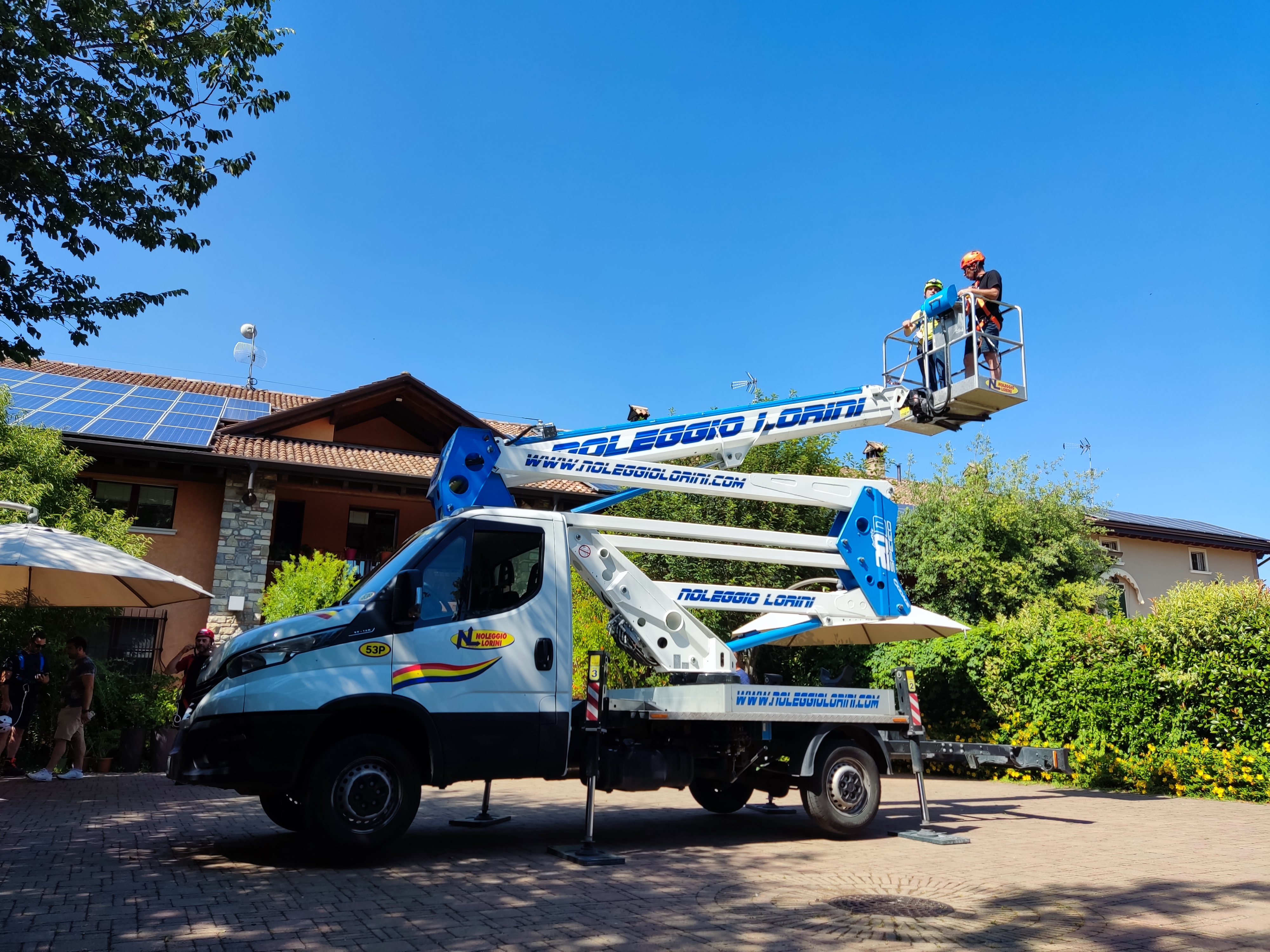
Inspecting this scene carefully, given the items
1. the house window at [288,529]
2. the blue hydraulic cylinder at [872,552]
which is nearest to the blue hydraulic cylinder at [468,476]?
the blue hydraulic cylinder at [872,552]

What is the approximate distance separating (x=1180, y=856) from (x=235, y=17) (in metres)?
11.3

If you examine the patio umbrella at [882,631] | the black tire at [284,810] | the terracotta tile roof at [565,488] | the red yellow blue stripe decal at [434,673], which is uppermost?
the terracotta tile roof at [565,488]

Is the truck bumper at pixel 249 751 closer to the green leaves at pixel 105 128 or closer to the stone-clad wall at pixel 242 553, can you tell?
the green leaves at pixel 105 128

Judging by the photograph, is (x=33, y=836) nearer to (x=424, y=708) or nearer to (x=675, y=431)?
(x=424, y=708)

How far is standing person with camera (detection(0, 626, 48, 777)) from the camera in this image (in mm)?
11109

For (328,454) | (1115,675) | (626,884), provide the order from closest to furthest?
(626,884), (1115,675), (328,454)

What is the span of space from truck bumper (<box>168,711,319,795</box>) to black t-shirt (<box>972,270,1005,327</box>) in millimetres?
7433

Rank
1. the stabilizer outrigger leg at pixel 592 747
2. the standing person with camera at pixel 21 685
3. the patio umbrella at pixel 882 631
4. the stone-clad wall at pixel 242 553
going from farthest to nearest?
the stone-clad wall at pixel 242 553, the patio umbrella at pixel 882 631, the standing person with camera at pixel 21 685, the stabilizer outrigger leg at pixel 592 747

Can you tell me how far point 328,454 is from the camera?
2077 centimetres

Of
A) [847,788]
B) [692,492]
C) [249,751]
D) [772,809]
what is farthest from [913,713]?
[249,751]

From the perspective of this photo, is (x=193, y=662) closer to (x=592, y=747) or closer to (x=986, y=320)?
(x=592, y=747)

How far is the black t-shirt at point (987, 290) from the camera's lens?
31.0 feet

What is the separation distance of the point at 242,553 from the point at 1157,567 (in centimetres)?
2800

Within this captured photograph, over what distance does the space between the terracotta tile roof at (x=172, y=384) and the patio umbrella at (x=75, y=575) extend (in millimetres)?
13904
